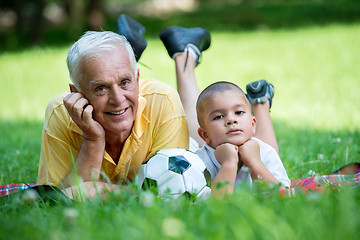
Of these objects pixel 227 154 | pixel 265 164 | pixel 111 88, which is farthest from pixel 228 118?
pixel 111 88

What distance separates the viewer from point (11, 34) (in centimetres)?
2303

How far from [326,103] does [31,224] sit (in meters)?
6.31

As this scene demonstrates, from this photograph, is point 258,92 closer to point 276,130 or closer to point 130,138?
point 130,138

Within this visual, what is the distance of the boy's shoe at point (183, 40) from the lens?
4.90 meters

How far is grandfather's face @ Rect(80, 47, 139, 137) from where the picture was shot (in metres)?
3.03

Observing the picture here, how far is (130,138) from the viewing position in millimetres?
3354

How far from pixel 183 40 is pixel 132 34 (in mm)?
561

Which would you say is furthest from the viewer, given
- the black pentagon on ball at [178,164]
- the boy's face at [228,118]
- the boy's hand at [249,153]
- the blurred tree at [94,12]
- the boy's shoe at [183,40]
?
the blurred tree at [94,12]

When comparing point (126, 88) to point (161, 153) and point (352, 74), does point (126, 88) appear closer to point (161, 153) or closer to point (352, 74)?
point (161, 153)

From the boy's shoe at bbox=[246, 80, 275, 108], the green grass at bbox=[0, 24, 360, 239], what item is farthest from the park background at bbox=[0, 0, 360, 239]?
the boy's shoe at bbox=[246, 80, 275, 108]

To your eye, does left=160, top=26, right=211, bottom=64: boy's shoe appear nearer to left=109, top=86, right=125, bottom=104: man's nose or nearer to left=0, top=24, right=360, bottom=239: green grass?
left=0, top=24, right=360, bottom=239: green grass

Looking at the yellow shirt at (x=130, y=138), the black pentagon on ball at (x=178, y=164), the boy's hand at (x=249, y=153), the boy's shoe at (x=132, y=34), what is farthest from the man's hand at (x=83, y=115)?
the boy's shoe at (x=132, y=34)

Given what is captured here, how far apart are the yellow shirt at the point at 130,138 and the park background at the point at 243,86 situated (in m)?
0.63

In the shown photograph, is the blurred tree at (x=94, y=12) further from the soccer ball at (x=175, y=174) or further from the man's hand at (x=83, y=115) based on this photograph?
the soccer ball at (x=175, y=174)
